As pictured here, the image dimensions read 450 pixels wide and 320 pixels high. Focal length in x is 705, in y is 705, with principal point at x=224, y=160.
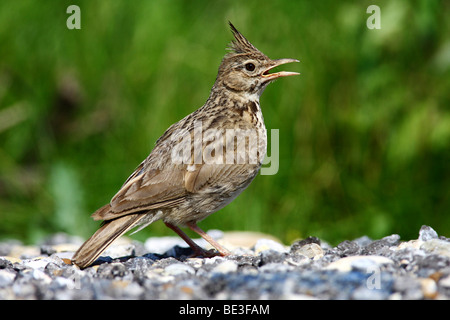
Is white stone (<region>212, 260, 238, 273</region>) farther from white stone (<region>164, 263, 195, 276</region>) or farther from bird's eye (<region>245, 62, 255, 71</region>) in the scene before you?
bird's eye (<region>245, 62, 255, 71</region>)

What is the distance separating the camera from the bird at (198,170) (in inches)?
208

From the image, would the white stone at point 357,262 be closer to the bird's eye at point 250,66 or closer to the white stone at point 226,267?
the white stone at point 226,267

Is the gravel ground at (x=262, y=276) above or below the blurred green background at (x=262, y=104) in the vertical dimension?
below

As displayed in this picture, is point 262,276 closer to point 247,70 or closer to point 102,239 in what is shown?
point 102,239

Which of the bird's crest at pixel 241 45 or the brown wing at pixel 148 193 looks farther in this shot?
the bird's crest at pixel 241 45

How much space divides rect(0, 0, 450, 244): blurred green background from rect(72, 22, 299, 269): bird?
6.71 feet

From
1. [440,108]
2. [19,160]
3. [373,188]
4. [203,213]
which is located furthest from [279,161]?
[19,160]

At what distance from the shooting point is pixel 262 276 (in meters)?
4.25

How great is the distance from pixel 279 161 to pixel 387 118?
1.34 m

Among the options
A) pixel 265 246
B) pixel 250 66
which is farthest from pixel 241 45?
pixel 265 246

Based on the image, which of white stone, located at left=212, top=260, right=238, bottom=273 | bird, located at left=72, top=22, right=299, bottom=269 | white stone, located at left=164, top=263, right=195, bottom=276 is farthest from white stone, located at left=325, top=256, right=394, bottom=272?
bird, located at left=72, top=22, right=299, bottom=269

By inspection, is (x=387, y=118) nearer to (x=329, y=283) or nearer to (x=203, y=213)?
(x=203, y=213)

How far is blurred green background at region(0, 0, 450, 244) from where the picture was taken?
26.1 feet
